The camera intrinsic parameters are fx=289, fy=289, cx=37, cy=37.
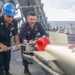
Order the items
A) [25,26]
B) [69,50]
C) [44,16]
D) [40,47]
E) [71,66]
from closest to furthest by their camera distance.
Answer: [71,66] → [69,50] → [40,47] → [25,26] → [44,16]

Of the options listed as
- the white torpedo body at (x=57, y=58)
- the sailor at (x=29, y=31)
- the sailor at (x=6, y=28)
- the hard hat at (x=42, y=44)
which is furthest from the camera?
the sailor at (x=29, y=31)

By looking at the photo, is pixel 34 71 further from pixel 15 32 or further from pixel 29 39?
pixel 15 32

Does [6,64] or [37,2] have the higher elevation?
[37,2]

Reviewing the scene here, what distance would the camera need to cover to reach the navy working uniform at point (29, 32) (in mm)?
7578

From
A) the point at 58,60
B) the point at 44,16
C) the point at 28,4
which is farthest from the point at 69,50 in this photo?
the point at 44,16

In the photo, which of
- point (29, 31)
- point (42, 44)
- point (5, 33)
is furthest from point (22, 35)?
point (5, 33)

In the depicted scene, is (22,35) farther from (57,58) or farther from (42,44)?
(57,58)

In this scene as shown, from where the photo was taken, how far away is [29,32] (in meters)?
7.72

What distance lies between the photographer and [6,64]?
24.0ft

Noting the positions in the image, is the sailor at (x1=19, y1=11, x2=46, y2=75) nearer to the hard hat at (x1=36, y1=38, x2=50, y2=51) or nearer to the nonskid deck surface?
the nonskid deck surface

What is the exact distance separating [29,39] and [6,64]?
0.99m

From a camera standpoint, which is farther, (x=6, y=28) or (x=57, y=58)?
(x=6, y=28)

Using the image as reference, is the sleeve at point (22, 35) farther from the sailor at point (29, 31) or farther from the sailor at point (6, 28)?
the sailor at point (6, 28)

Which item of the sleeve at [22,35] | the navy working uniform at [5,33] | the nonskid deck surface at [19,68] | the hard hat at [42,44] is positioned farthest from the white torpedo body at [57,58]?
the sleeve at [22,35]
